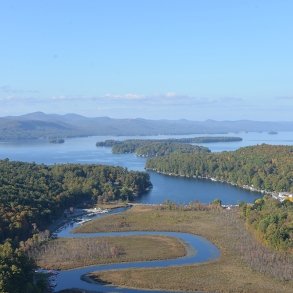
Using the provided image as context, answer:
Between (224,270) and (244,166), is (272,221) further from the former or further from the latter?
(244,166)

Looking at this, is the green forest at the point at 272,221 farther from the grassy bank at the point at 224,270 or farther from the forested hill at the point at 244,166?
the forested hill at the point at 244,166

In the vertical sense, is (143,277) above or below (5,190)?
below

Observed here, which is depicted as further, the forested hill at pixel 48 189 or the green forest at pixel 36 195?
the forested hill at pixel 48 189

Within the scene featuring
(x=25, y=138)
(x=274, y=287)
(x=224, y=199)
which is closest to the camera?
(x=274, y=287)

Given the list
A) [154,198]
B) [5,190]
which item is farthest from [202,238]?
[154,198]

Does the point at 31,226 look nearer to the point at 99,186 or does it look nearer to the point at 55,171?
the point at 99,186

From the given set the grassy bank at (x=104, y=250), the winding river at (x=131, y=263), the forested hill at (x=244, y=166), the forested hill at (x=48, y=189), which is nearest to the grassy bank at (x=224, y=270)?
the winding river at (x=131, y=263)

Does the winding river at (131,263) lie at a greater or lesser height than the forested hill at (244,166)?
lesser
